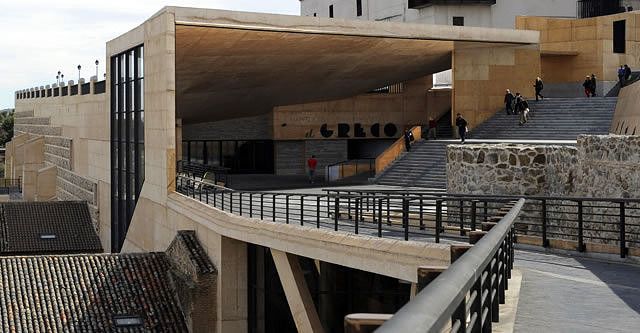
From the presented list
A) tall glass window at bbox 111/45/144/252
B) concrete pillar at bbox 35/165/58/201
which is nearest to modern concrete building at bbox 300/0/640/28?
concrete pillar at bbox 35/165/58/201

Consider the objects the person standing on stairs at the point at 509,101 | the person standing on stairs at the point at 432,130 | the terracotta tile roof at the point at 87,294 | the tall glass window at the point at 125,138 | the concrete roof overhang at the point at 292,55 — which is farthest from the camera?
the person standing on stairs at the point at 432,130

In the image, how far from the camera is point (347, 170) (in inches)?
1592

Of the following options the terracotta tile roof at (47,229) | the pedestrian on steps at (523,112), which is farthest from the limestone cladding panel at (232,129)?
the pedestrian on steps at (523,112)

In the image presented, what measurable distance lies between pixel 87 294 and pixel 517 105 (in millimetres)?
19647

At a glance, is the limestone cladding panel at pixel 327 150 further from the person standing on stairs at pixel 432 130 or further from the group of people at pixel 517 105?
the group of people at pixel 517 105

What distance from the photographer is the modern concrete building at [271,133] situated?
19.9 meters

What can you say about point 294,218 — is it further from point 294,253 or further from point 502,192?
point 502,192

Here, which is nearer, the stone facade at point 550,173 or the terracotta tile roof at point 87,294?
the stone facade at point 550,173

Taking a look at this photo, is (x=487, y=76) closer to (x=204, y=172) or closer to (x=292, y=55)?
(x=292, y=55)

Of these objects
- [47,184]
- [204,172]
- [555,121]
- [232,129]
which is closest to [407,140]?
[555,121]

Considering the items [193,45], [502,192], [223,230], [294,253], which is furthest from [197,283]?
[193,45]

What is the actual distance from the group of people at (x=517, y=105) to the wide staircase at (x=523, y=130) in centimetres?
24

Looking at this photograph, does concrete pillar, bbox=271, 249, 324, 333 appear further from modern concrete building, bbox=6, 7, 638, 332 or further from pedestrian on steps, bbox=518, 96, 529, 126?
pedestrian on steps, bbox=518, 96, 529, 126

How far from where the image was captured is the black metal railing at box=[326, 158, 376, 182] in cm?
4025
